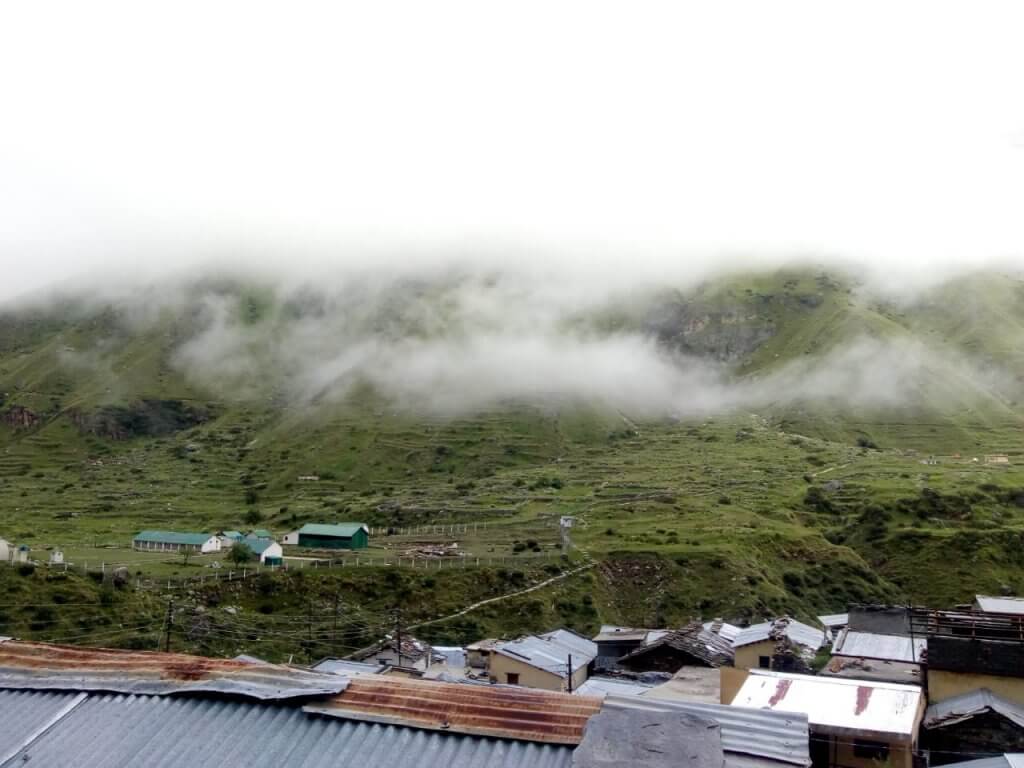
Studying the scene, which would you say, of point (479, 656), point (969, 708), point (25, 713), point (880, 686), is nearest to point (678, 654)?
point (479, 656)

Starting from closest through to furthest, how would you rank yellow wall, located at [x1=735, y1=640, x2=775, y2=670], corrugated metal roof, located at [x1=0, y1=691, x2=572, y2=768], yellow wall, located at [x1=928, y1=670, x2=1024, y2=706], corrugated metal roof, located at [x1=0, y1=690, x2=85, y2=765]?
1. corrugated metal roof, located at [x1=0, y1=691, x2=572, y2=768]
2. corrugated metal roof, located at [x1=0, y1=690, x2=85, y2=765]
3. yellow wall, located at [x1=928, y1=670, x2=1024, y2=706]
4. yellow wall, located at [x1=735, y1=640, x2=775, y2=670]

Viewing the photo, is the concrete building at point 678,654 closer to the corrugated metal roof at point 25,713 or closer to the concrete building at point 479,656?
the concrete building at point 479,656

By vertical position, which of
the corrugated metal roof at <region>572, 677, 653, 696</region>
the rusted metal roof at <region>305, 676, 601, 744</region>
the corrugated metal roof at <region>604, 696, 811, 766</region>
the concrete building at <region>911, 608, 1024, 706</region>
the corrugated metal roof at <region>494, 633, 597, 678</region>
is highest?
the rusted metal roof at <region>305, 676, 601, 744</region>

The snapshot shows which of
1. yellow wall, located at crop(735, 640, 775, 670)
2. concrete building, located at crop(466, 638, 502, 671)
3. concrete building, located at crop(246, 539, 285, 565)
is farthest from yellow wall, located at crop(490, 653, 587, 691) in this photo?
concrete building, located at crop(246, 539, 285, 565)

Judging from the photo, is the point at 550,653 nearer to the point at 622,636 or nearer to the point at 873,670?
the point at 622,636

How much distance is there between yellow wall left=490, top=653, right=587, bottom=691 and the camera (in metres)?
38.7

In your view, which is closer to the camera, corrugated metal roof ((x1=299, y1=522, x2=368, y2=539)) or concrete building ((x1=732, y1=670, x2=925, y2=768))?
concrete building ((x1=732, y1=670, x2=925, y2=768))

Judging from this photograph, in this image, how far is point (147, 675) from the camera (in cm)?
796

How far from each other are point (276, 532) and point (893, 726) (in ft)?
274

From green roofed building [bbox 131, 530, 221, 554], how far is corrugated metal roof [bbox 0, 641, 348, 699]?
7471cm

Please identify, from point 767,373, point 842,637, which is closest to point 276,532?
point 842,637

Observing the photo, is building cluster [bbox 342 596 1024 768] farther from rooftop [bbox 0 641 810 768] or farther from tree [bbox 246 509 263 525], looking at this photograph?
tree [bbox 246 509 263 525]

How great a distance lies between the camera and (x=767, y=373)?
19275 centimetres

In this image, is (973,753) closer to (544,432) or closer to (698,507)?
(698,507)
